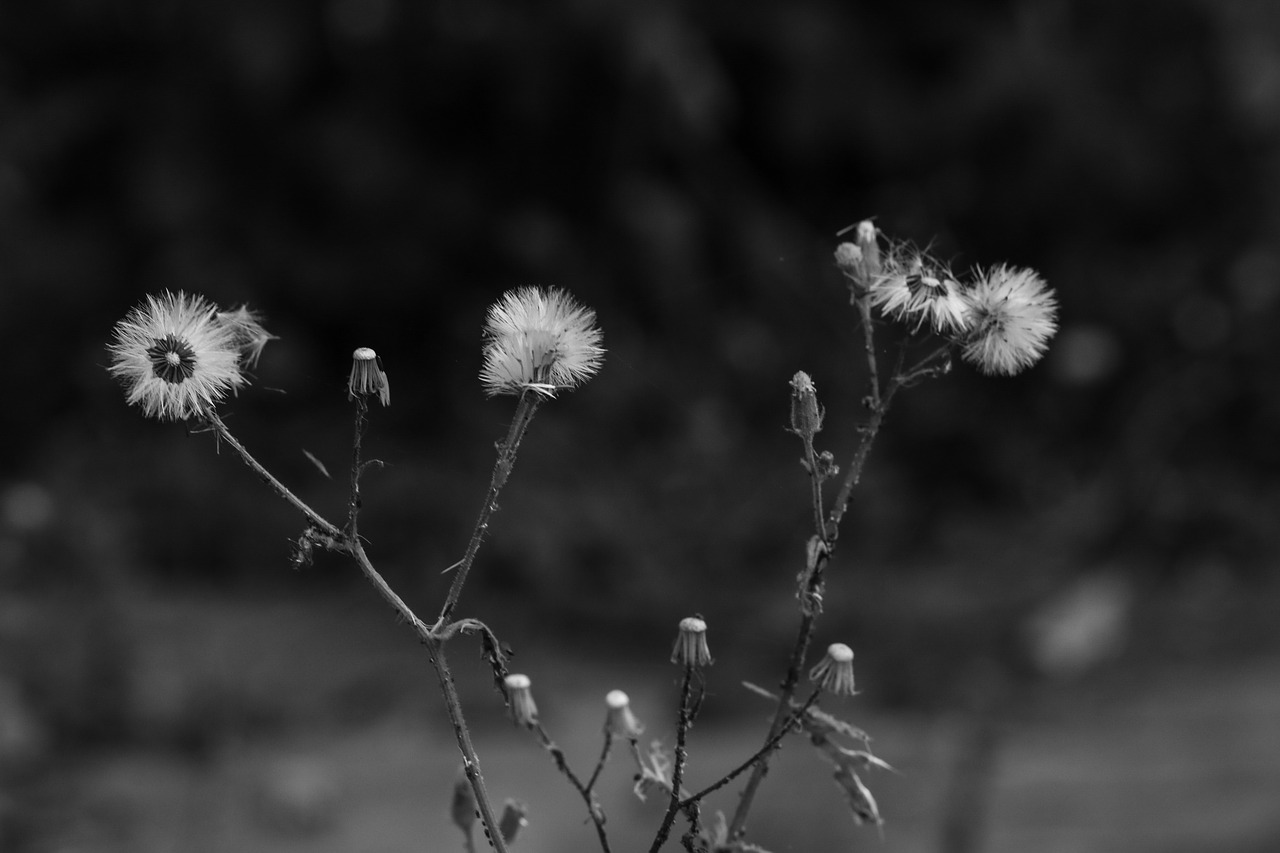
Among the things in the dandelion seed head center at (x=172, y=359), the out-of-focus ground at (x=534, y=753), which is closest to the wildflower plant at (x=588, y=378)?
the dandelion seed head center at (x=172, y=359)

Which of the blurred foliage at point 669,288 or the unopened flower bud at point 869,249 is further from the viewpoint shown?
the blurred foliage at point 669,288

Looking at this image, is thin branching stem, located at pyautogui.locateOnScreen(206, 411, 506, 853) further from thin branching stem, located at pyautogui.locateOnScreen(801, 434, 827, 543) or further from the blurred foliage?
the blurred foliage

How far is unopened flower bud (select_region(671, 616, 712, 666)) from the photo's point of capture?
0.84 meters

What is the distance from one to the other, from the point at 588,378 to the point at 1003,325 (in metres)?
0.31

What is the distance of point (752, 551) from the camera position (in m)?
5.42

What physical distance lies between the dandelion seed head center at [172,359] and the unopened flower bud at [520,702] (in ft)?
1.00

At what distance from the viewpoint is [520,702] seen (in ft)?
3.03

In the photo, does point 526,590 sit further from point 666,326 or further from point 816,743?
point 816,743

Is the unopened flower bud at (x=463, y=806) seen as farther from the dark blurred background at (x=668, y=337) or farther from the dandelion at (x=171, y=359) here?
the dark blurred background at (x=668, y=337)

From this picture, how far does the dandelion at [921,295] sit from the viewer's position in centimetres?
94

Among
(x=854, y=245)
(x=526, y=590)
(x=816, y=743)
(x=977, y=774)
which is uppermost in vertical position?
(x=526, y=590)

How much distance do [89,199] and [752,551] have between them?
3688 millimetres

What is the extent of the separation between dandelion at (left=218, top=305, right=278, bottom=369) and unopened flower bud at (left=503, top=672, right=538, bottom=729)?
1.01ft

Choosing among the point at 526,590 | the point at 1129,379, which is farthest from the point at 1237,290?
the point at 526,590
